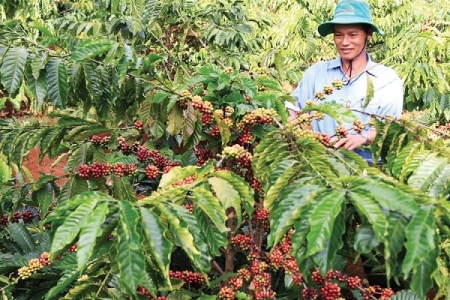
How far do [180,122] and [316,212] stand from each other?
89 centimetres

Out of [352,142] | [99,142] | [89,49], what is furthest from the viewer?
[99,142]

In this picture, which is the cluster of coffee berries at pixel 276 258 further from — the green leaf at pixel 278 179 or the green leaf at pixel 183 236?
the green leaf at pixel 183 236

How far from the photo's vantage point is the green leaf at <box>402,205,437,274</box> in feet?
2.83

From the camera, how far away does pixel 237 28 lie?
3.69 metres

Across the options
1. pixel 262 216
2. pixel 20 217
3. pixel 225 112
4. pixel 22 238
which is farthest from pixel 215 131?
pixel 20 217

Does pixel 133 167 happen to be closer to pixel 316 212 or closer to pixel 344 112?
pixel 344 112

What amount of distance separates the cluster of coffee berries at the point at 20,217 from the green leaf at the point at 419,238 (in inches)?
77.5

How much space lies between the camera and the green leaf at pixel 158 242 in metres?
0.96

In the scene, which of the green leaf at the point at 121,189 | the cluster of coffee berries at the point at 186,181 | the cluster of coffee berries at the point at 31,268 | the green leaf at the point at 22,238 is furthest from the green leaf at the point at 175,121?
the green leaf at the point at 22,238

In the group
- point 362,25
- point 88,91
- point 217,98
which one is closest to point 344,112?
point 217,98

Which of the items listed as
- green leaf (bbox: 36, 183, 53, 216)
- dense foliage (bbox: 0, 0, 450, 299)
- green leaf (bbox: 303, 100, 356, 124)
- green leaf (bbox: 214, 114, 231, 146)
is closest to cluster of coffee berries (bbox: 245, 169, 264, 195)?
dense foliage (bbox: 0, 0, 450, 299)

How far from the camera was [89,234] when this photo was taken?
0.96 m

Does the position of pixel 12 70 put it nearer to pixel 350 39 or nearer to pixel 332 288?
pixel 332 288

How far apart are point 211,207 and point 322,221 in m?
0.27
